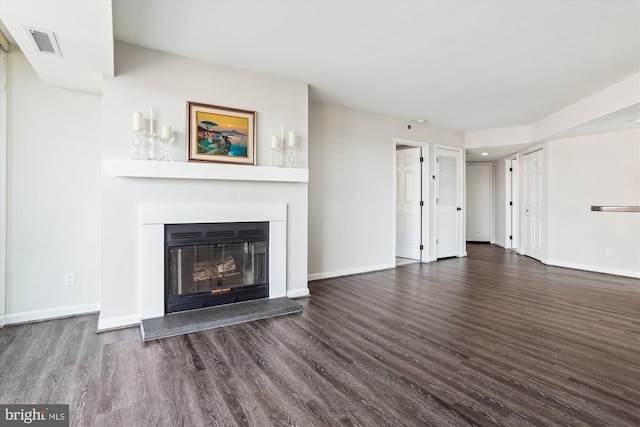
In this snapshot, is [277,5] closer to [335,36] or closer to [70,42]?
[335,36]

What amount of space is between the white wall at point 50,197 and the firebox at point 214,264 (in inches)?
37.2

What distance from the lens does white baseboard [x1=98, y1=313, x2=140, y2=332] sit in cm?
277

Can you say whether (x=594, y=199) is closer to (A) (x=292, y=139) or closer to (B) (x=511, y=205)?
(B) (x=511, y=205)

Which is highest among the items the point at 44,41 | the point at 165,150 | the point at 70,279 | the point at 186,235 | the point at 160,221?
the point at 44,41

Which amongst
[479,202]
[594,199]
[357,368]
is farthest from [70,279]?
[479,202]

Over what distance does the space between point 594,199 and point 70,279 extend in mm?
7267

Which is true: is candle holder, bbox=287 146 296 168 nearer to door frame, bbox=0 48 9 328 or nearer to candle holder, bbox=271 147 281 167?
candle holder, bbox=271 147 281 167

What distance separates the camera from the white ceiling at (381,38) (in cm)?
231

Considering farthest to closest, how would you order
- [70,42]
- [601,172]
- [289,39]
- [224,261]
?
[601,172]
[224,261]
[289,39]
[70,42]

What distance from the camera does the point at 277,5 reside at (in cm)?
235

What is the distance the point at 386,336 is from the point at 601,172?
16.2 feet

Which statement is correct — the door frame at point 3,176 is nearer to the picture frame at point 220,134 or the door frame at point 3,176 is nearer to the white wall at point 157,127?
the white wall at point 157,127

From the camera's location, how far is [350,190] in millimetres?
4910

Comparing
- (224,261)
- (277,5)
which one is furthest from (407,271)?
(277,5)
